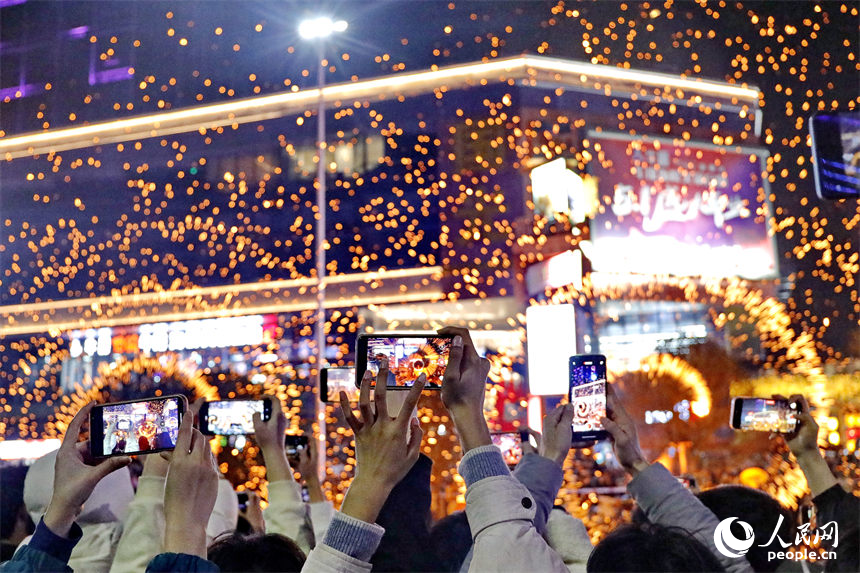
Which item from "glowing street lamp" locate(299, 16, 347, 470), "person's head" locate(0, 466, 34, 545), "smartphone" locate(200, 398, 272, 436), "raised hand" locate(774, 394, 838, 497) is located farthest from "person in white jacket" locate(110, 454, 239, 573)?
"glowing street lamp" locate(299, 16, 347, 470)

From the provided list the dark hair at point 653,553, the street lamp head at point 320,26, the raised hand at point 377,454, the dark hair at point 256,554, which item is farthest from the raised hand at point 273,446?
the street lamp head at point 320,26

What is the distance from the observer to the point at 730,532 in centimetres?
151

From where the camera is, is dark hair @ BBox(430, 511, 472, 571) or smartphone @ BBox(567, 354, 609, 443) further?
dark hair @ BBox(430, 511, 472, 571)

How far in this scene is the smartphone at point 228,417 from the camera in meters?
2.32

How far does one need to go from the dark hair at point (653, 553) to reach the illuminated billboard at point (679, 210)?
28.6 ft

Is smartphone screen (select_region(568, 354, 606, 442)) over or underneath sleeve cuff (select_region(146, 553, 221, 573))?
over

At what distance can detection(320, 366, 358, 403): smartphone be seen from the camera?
2.24 metres

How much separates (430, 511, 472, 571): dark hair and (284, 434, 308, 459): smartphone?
72cm

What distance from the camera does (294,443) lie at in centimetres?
258

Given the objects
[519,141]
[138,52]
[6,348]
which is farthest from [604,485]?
[6,348]

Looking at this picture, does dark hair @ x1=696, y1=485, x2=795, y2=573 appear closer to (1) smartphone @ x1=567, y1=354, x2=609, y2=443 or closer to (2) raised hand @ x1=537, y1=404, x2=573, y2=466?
(1) smartphone @ x1=567, y1=354, x2=609, y2=443

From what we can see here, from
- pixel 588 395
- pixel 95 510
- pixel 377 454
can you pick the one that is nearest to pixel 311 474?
pixel 95 510

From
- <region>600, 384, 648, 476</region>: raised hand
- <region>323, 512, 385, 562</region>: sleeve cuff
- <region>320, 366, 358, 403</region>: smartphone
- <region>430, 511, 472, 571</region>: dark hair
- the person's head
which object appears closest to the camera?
<region>323, 512, 385, 562</region>: sleeve cuff

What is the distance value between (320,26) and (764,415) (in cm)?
472
